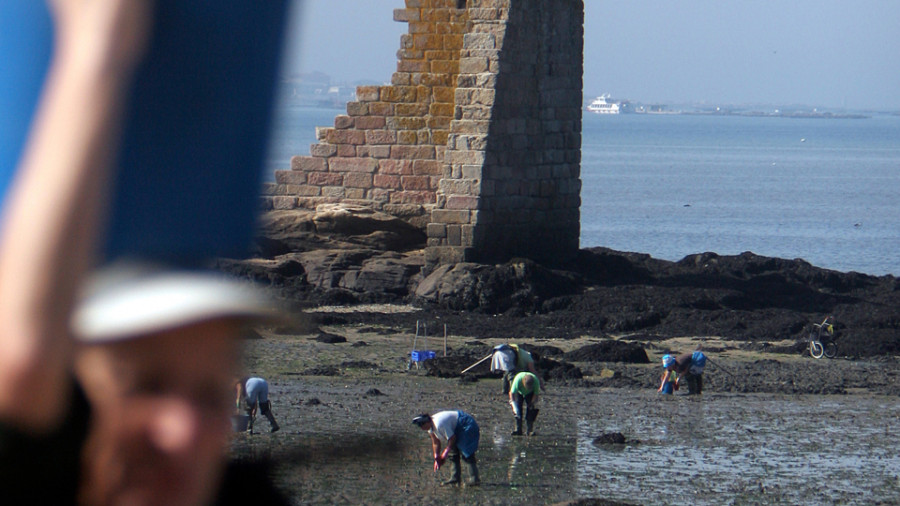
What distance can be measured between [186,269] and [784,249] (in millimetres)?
52575

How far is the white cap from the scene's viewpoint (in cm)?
60

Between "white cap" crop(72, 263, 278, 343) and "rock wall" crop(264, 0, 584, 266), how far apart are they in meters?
22.0

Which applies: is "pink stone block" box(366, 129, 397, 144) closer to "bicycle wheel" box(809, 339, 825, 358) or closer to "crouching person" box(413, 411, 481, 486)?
"bicycle wheel" box(809, 339, 825, 358)

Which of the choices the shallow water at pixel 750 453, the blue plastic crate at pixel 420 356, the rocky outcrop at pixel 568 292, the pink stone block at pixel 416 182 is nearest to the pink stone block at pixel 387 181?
the pink stone block at pixel 416 182

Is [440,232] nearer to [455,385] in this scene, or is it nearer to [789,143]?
[455,385]

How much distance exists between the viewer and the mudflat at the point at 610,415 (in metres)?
13.1

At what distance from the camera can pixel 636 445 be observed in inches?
596

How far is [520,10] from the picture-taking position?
23.2 meters

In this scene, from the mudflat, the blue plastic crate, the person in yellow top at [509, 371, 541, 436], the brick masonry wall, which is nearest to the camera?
the mudflat

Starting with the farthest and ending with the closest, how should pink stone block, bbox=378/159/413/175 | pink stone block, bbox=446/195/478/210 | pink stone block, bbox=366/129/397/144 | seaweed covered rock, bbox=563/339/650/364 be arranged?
1. pink stone block, bbox=366/129/397/144
2. pink stone block, bbox=378/159/413/175
3. pink stone block, bbox=446/195/478/210
4. seaweed covered rock, bbox=563/339/650/364

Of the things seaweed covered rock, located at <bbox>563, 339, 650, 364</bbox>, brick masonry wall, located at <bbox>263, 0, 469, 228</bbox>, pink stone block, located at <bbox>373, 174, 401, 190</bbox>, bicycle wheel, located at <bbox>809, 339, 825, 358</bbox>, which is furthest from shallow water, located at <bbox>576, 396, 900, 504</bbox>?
pink stone block, located at <bbox>373, 174, 401, 190</bbox>

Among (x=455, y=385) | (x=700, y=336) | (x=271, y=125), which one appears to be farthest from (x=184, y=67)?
(x=700, y=336)

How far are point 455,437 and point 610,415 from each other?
439cm

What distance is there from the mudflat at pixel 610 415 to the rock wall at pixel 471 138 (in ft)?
7.60
